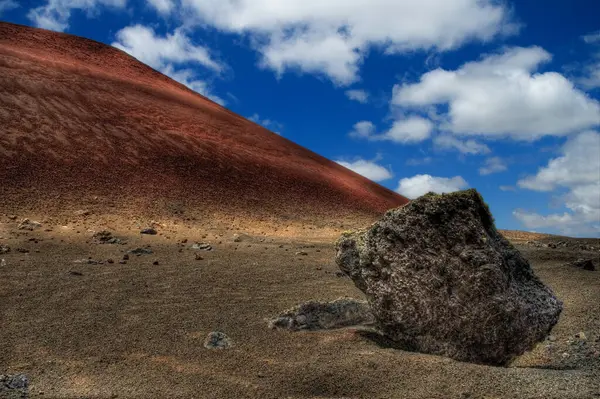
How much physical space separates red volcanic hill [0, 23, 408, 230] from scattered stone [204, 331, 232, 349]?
14060 mm

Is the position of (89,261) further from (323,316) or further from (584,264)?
(584,264)

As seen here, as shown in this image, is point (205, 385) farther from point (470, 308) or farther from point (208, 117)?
point (208, 117)

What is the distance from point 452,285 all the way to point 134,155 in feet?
68.4

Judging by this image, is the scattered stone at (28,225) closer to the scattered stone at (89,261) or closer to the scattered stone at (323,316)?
the scattered stone at (89,261)

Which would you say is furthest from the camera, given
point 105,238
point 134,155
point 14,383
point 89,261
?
point 134,155

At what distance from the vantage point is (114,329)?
714cm

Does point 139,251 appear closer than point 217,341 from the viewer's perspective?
No

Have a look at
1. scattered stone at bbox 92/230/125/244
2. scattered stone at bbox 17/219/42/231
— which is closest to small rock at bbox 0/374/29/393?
scattered stone at bbox 92/230/125/244

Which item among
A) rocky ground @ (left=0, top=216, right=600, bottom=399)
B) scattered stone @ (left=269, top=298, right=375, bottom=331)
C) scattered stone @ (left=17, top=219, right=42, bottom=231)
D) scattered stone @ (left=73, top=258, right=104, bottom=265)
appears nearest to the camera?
rocky ground @ (left=0, top=216, right=600, bottom=399)

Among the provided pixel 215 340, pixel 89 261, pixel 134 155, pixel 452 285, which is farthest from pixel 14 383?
pixel 134 155

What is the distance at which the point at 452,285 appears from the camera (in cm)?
618

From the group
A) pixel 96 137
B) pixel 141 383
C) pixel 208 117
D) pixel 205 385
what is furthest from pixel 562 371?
pixel 208 117

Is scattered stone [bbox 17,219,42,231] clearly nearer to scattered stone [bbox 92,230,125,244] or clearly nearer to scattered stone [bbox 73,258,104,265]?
scattered stone [bbox 92,230,125,244]

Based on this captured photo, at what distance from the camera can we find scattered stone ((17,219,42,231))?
15.8 metres
